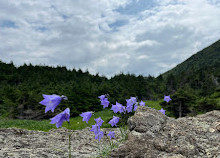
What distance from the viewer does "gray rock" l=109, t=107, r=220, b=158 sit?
9.69ft

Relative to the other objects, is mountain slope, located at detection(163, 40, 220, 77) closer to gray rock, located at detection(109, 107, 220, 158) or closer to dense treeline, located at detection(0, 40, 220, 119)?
dense treeline, located at detection(0, 40, 220, 119)

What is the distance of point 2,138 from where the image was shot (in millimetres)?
5750

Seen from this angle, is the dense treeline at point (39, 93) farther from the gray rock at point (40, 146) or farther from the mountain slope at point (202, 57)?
the mountain slope at point (202, 57)

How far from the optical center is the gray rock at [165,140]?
9.69 ft

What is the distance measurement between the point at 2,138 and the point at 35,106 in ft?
63.2

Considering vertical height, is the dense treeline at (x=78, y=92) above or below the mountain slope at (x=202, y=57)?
below

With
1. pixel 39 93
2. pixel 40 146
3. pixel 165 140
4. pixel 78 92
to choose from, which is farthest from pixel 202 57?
pixel 165 140

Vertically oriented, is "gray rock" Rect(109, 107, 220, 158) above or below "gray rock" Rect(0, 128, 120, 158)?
above

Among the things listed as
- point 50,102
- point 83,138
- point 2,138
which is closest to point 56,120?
point 50,102

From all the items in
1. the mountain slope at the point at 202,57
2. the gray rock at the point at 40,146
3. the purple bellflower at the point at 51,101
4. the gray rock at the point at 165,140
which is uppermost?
the mountain slope at the point at 202,57

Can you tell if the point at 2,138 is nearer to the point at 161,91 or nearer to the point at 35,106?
the point at 35,106

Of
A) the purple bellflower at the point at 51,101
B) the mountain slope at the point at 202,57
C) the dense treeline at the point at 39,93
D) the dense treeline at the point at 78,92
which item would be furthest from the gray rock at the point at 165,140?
the mountain slope at the point at 202,57

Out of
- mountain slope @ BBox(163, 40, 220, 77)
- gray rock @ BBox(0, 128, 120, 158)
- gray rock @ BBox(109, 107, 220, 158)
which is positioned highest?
mountain slope @ BBox(163, 40, 220, 77)

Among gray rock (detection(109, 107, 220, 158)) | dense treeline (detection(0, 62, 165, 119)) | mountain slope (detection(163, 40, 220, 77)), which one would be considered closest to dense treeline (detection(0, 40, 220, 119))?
dense treeline (detection(0, 62, 165, 119))
